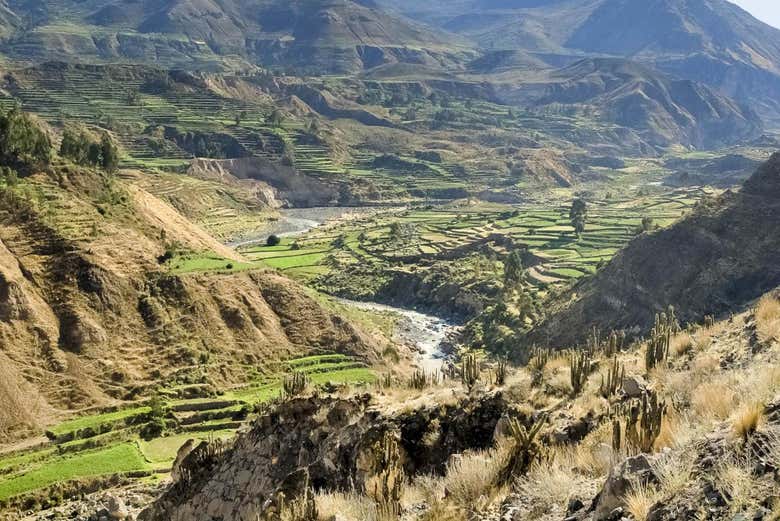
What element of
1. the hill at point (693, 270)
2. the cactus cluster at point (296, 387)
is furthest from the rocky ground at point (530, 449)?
the hill at point (693, 270)

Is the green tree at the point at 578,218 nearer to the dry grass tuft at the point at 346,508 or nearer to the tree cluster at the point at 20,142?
the tree cluster at the point at 20,142

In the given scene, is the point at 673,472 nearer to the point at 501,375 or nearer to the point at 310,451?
the point at 501,375

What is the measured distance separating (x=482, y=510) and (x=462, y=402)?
8.26 meters

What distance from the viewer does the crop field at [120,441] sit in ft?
114

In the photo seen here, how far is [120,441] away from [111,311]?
11.6 meters

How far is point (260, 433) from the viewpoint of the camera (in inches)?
947

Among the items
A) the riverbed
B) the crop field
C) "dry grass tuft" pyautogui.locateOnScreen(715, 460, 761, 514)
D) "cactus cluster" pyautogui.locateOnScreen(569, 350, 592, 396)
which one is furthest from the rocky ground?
the riverbed

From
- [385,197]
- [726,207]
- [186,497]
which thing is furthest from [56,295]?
[385,197]

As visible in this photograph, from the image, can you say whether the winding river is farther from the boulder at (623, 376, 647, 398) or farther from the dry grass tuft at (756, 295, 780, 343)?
the boulder at (623, 376, 647, 398)

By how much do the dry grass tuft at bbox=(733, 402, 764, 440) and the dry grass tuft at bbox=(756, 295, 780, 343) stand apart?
370 inches

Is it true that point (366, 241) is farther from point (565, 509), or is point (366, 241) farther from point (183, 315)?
point (565, 509)

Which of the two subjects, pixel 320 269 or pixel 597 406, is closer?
pixel 597 406

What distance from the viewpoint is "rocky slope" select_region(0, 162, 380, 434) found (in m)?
42.0

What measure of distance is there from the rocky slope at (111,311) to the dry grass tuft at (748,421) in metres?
40.1
